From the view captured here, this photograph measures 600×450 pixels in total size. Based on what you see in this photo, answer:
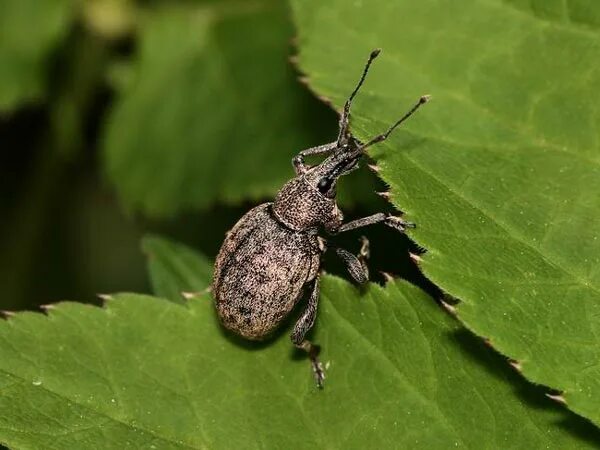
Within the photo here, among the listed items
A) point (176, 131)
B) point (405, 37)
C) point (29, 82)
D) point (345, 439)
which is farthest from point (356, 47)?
point (29, 82)

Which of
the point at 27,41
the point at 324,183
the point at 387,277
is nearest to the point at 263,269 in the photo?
the point at 324,183

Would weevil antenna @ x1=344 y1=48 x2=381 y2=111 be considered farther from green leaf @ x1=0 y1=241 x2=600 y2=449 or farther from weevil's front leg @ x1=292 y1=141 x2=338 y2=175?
green leaf @ x1=0 y1=241 x2=600 y2=449

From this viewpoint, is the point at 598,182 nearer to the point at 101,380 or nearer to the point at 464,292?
the point at 464,292

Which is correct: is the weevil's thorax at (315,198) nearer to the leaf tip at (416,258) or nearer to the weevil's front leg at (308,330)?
the weevil's front leg at (308,330)

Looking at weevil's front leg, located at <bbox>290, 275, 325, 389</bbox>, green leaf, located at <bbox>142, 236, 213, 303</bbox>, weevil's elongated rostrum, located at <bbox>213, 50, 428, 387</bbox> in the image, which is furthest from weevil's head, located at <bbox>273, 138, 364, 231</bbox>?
weevil's front leg, located at <bbox>290, 275, 325, 389</bbox>

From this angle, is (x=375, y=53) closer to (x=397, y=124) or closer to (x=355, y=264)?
(x=397, y=124)

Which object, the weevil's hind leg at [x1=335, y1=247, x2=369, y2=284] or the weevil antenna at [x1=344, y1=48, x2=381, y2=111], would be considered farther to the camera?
the weevil antenna at [x1=344, y1=48, x2=381, y2=111]
